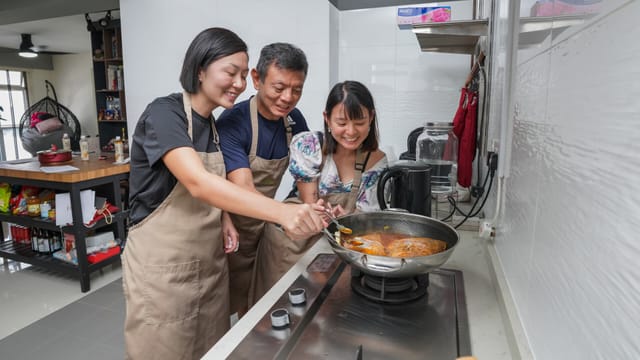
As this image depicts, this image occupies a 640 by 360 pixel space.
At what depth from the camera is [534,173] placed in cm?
65

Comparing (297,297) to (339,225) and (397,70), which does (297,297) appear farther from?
(397,70)

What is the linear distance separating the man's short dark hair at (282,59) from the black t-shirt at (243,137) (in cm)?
17

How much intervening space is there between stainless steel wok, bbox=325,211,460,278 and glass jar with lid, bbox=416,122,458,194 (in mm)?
671

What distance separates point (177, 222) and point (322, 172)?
0.47 m

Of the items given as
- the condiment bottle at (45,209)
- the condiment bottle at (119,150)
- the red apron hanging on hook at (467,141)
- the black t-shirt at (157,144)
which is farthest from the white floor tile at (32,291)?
the red apron hanging on hook at (467,141)

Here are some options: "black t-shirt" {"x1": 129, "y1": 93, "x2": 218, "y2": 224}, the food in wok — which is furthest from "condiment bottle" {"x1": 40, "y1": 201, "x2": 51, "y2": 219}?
the food in wok

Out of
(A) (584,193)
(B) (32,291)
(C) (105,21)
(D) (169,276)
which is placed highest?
(C) (105,21)

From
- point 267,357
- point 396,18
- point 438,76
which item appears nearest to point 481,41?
point 438,76

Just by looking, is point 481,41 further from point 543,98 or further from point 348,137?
point 543,98

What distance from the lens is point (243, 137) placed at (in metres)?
1.40

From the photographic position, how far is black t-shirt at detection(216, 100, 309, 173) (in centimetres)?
133

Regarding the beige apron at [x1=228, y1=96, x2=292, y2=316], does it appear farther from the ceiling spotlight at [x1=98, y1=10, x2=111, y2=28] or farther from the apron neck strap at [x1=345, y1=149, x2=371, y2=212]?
the ceiling spotlight at [x1=98, y1=10, x2=111, y2=28]

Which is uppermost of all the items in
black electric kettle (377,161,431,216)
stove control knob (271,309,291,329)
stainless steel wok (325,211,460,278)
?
black electric kettle (377,161,431,216)

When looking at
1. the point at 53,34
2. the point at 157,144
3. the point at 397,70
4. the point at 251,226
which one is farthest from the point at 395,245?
the point at 53,34
